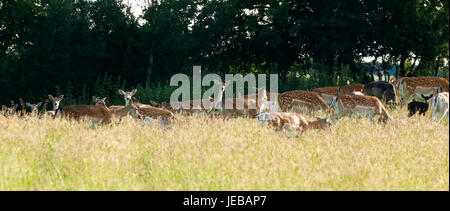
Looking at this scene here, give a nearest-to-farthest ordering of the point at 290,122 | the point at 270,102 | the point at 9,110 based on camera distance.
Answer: the point at 290,122 < the point at 270,102 < the point at 9,110

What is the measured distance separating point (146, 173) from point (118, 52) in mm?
22401

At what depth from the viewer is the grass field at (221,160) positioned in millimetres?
5910

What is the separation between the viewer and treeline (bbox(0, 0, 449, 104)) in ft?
76.6

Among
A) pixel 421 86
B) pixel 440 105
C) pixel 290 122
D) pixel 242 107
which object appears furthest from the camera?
pixel 421 86

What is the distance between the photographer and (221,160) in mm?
6562

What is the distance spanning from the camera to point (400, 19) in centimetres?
2373

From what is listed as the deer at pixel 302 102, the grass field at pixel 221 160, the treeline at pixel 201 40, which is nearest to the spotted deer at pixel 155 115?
the grass field at pixel 221 160

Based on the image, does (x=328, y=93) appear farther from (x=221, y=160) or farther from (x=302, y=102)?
(x=221, y=160)

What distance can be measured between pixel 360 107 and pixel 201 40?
1638 centimetres

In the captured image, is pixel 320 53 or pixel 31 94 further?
pixel 31 94

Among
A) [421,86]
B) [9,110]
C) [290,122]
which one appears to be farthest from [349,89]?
[9,110]

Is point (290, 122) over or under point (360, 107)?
under
